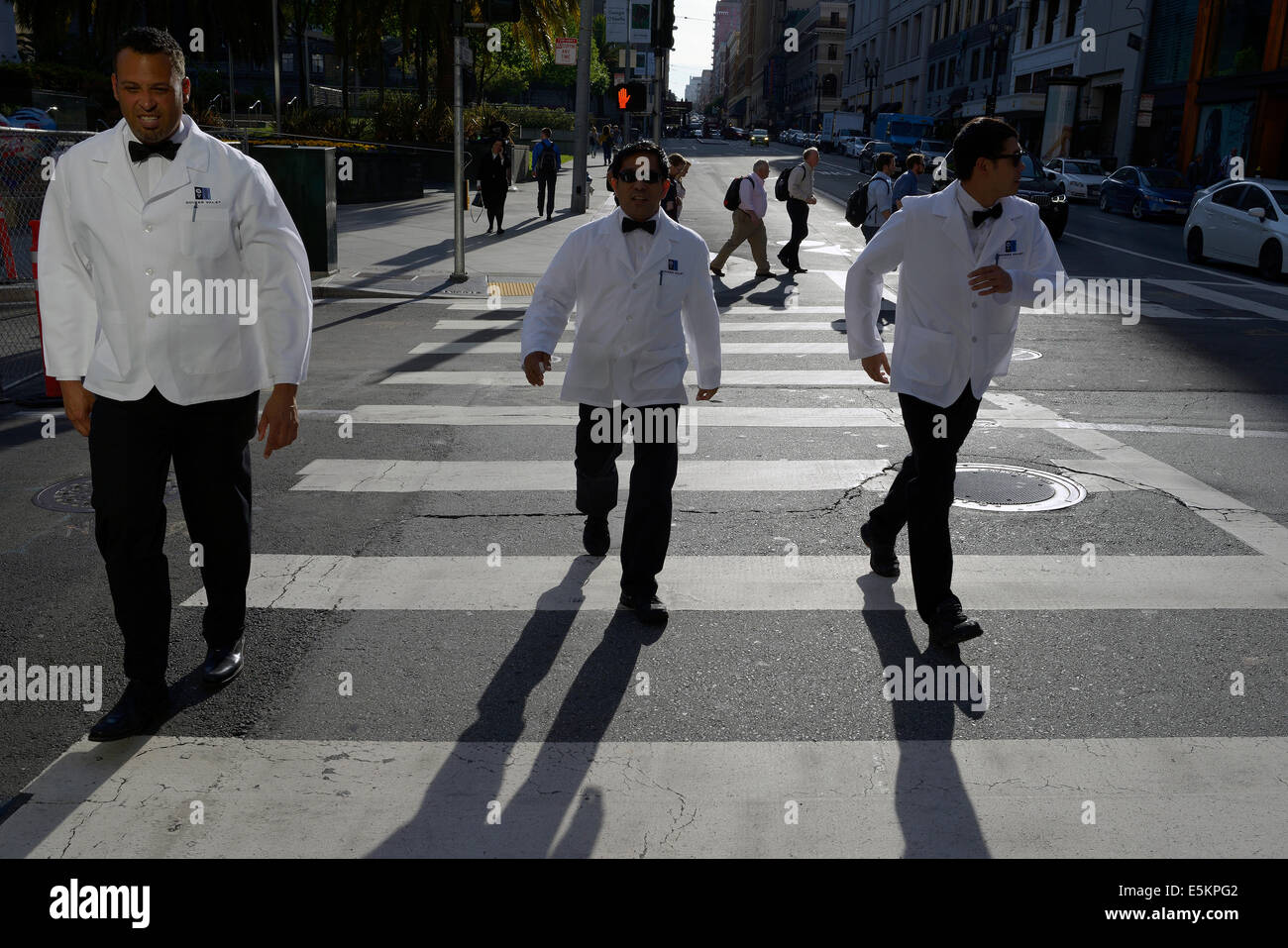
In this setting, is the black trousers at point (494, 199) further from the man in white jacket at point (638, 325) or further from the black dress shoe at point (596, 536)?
the man in white jacket at point (638, 325)

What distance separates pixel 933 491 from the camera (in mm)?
4461

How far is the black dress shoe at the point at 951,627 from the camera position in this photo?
4305 millimetres

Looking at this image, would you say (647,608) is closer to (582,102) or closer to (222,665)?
(222,665)

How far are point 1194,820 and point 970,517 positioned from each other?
9.46 ft

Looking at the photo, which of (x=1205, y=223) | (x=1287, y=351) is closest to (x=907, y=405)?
(x=1287, y=351)

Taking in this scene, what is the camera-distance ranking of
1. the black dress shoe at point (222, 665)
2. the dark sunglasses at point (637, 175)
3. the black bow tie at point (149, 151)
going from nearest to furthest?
the black bow tie at point (149, 151) → the black dress shoe at point (222, 665) → the dark sunglasses at point (637, 175)

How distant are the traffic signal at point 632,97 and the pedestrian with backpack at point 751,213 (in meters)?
5.21

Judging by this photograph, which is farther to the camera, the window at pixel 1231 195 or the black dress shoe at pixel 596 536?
the window at pixel 1231 195

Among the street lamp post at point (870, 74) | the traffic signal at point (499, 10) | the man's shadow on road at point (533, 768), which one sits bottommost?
the man's shadow on road at point (533, 768)

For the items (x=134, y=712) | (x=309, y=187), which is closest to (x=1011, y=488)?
(x=134, y=712)

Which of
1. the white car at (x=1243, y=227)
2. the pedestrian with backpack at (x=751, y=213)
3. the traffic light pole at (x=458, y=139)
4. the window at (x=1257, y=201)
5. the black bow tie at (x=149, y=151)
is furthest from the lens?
the window at (x=1257, y=201)

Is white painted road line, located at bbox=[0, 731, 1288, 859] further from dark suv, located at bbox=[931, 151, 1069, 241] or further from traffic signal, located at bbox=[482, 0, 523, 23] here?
dark suv, located at bbox=[931, 151, 1069, 241]

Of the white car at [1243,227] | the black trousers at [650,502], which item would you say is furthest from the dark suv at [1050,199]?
the black trousers at [650,502]
